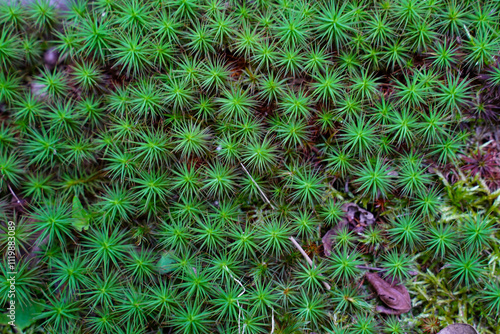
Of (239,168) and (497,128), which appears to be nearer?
(239,168)

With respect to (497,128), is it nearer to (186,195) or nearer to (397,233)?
(397,233)

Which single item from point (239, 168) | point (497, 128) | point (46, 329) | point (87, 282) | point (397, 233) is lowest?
point (46, 329)

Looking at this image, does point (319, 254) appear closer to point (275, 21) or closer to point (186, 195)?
point (186, 195)

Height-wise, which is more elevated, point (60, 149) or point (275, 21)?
point (275, 21)

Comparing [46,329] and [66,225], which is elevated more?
[66,225]

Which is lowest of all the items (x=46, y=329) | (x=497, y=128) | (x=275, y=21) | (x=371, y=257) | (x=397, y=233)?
(x=46, y=329)

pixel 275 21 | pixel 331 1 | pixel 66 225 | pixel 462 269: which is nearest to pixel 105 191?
pixel 66 225

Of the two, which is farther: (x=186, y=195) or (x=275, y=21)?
(x=275, y=21)

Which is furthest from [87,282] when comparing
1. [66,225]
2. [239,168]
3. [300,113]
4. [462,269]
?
[462,269]
